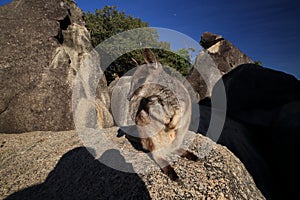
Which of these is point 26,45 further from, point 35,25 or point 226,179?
point 226,179

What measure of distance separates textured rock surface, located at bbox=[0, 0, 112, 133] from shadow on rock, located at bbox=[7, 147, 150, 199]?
2.52m

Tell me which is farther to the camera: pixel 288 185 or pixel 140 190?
pixel 288 185

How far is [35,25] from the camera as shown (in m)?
6.82

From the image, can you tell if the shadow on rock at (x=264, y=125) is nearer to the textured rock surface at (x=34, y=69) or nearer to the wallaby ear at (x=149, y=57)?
the wallaby ear at (x=149, y=57)

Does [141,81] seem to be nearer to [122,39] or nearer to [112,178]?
[112,178]

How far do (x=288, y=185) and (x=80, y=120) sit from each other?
5372 millimetres

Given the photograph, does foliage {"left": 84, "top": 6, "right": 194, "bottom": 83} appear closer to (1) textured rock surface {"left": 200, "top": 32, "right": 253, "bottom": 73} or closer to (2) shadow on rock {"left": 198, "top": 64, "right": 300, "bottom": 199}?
(1) textured rock surface {"left": 200, "top": 32, "right": 253, "bottom": 73}

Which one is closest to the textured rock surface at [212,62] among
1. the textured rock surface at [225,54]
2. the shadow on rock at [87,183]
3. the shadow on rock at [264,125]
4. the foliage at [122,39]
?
the textured rock surface at [225,54]

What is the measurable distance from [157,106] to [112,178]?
4.91ft

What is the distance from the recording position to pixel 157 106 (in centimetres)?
256

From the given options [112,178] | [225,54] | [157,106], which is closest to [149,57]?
[157,106]

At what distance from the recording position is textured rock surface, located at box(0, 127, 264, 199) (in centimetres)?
286

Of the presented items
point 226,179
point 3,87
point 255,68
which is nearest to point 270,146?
point 226,179

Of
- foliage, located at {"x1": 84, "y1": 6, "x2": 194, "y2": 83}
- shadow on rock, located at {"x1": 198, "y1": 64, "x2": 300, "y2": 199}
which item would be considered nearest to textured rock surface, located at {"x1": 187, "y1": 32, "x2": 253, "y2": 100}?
shadow on rock, located at {"x1": 198, "y1": 64, "x2": 300, "y2": 199}
